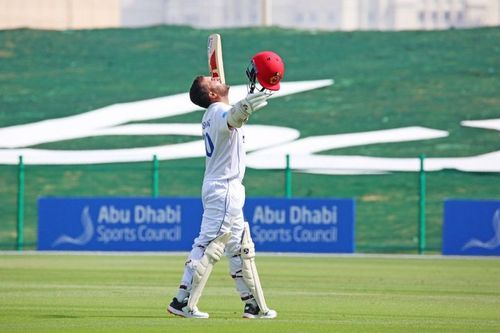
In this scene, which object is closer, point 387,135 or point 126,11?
point 387,135

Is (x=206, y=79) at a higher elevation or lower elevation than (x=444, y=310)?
higher

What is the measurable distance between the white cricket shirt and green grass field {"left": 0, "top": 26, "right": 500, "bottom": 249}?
1912cm

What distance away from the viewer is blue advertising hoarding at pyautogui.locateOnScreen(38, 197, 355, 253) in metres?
29.5

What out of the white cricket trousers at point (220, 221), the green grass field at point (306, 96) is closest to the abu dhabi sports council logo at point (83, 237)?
the green grass field at point (306, 96)

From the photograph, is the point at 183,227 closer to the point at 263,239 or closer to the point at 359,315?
the point at 263,239

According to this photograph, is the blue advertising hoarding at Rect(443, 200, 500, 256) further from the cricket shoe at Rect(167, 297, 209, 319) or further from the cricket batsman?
the cricket shoe at Rect(167, 297, 209, 319)

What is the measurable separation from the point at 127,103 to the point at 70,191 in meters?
7.55

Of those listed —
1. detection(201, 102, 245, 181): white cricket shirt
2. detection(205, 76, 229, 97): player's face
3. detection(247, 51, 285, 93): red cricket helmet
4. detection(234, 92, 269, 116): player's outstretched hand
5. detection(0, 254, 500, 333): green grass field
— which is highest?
detection(247, 51, 285, 93): red cricket helmet

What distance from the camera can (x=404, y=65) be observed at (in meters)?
46.7

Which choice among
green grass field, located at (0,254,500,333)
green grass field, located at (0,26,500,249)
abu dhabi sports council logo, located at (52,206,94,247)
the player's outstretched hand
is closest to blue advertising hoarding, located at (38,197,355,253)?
abu dhabi sports council logo, located at (52,206,94,247)

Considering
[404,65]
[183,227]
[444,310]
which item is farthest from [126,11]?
[444,310]

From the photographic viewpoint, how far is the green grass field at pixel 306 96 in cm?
3678

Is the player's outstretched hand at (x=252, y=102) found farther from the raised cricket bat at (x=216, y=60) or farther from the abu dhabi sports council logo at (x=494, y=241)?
the abu dhabi sports council logo at (x=494, y=241)

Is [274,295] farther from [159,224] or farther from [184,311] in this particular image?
[159,224]
